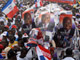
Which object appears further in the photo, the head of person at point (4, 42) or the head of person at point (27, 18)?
the head of person at point (27, 18)

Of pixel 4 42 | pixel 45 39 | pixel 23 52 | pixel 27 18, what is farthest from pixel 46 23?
pixel 4 42

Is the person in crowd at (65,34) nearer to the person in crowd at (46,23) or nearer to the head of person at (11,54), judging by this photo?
the person in crowd at (46,23)

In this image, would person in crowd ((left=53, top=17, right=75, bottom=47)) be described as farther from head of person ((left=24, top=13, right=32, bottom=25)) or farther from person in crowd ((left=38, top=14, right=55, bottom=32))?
head of person ((left=24, top=13, right=32, bottom=25))

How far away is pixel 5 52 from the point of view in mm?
4391

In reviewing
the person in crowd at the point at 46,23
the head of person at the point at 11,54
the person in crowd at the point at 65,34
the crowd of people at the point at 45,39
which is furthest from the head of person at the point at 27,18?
the head of person at the point at 11,54

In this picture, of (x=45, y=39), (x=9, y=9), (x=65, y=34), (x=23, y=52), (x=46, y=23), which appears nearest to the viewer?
(x=45, y=39)

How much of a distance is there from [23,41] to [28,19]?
96 cm

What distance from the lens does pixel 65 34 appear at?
4.59 metres

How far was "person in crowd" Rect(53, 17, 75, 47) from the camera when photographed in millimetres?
4469

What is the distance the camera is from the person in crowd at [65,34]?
447 cm

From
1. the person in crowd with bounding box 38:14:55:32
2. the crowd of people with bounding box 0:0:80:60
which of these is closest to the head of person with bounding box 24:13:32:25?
the crowd of people with bounding box 0:0:80:60

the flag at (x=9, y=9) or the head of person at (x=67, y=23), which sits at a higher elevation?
the flag at (x=9, y=9)

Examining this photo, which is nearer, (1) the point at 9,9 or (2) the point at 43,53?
(2) the point at 43,53

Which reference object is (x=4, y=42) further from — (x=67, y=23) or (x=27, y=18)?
(x=67, y=23)
